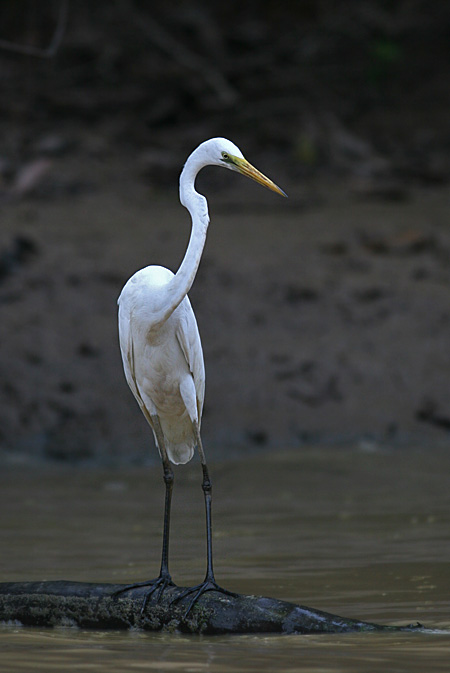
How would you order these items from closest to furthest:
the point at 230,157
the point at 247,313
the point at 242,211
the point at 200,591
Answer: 1. the point at 200,591
2. the point at 230,157
3. the point at 247,313
4. the point at 242,211

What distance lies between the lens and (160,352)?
15.8ft

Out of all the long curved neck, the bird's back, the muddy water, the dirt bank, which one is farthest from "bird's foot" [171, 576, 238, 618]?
the dirt bank

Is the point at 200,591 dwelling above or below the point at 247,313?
below

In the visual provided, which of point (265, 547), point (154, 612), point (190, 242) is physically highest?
point (190, 242)

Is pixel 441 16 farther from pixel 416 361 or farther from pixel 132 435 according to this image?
pixel 132 435

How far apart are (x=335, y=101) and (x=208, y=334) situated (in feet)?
12.6

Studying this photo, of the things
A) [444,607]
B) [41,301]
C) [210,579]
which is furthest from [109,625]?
[41,301]

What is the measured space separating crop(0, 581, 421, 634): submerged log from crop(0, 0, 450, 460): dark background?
3664mm

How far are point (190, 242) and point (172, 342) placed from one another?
480 millimetres

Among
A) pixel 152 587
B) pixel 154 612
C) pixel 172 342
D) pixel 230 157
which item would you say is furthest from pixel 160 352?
pixel 154 612

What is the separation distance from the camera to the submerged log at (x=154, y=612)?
411 cm

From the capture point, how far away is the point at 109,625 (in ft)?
14.3

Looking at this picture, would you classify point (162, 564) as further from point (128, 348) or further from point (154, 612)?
point (128, 348)

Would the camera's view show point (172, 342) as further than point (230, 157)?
Yes
